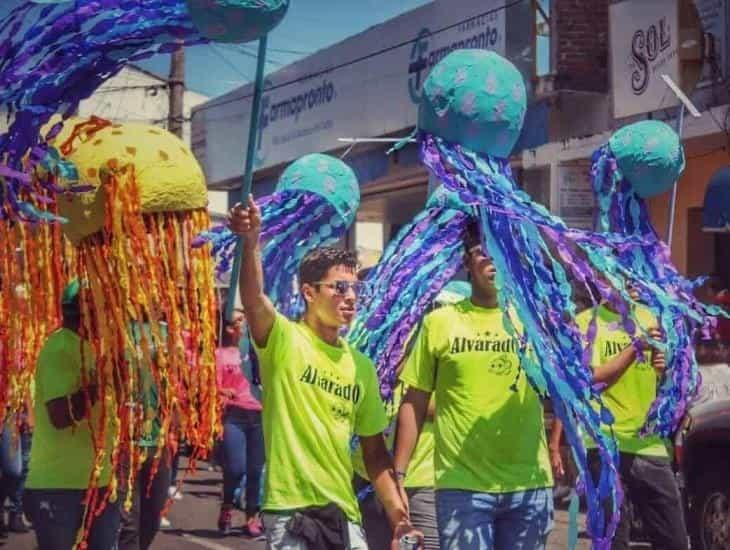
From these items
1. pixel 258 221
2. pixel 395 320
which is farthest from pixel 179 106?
pixel 258 221

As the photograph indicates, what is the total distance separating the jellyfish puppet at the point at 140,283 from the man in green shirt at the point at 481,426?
807 millimetres

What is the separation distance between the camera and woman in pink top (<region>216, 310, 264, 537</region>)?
12070 millimetres

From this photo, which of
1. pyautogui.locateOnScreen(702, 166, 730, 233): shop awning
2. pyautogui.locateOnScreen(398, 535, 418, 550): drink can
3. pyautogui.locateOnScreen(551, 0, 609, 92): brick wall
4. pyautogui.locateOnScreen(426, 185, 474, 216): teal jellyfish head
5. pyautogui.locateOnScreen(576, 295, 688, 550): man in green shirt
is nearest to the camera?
pyautogui.locateOnScreen(398, 535, 418, 550): drink can

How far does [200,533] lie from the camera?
472 inches

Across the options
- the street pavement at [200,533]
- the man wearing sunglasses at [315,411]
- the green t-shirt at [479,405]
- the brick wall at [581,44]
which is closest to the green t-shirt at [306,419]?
the man wearing sunglasses at [315,411]

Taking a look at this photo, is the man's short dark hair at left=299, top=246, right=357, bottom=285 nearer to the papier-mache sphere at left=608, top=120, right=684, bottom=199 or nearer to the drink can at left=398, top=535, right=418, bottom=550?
the drink can at left=398, top=535, right=418, bottom=550

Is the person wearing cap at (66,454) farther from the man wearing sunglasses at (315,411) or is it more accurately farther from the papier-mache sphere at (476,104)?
the papier-mache sphere at (476,104)

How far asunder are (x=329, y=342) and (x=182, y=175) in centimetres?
100

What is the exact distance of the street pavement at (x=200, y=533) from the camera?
35.7 feet

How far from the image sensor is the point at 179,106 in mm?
25219

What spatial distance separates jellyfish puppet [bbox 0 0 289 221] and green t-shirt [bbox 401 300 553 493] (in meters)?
1.51

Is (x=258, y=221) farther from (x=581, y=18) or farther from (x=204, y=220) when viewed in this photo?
(x=581, y=18)

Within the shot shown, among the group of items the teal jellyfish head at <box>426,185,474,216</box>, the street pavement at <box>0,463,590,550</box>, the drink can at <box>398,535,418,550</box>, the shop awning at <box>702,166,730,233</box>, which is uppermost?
the shop awning at <box>702,166,730,233</box>

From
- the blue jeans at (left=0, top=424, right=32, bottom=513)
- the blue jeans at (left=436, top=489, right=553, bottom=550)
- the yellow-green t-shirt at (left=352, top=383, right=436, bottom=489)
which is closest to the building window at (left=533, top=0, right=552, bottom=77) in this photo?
the blue jeans at (left=0, top=424, right=32, bottom=513)
